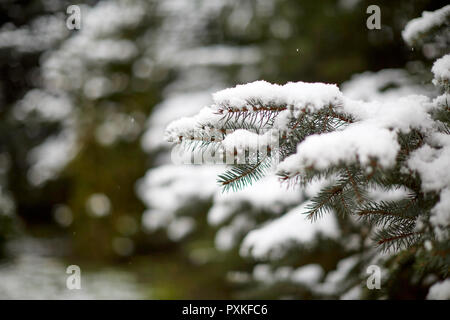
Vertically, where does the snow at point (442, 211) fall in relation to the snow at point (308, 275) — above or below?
above

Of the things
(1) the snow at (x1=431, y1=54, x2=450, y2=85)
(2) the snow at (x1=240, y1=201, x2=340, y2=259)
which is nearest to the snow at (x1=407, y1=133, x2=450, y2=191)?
(1) the snow at (x1=431, y1=54, x2=450, y2=85)

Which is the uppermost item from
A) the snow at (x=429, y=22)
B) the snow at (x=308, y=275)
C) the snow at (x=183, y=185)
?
the snow at (x=429, y=22)

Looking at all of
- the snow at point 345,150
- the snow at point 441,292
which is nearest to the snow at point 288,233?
the snow at point 441,292

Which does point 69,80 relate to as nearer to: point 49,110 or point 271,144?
point 49,110

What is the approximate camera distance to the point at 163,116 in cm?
434

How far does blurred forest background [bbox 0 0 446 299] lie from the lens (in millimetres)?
3377

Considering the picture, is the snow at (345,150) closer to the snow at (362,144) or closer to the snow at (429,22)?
the snow at (362,144)

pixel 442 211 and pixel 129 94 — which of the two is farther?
pixel 129 94

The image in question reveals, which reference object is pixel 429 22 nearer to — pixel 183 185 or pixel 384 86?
pixel 384 86

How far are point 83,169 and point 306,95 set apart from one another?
18.6ft

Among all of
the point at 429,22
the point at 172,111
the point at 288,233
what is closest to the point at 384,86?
the point at 429,22

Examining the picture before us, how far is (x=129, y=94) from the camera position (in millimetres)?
5586

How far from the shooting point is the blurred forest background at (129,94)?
133 inches

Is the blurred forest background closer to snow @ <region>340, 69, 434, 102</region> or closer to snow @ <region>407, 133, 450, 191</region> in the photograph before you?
snow @ <region>340, 69, 434, 102</region>
